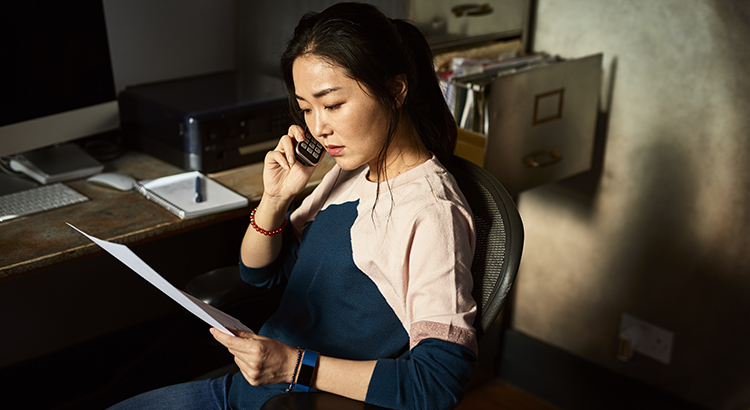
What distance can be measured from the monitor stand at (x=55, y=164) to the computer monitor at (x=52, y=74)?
0.25ft

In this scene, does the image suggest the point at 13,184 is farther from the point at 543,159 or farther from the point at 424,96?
the point at 543,159

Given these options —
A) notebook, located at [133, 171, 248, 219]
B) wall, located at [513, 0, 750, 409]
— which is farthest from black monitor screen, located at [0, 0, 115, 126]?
wall, located at [513, 0, 750, 409]

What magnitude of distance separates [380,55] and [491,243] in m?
0.35

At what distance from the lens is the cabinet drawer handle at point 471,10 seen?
1.94m

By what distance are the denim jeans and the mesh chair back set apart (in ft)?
1.66

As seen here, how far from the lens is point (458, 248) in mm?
979

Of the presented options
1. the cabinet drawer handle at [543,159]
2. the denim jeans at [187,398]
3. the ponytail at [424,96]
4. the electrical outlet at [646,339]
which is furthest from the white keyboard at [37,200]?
the electrical outlet at [646,339]

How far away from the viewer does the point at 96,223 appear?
1.41m

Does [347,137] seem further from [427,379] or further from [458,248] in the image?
[427,379]

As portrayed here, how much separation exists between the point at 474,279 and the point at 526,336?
4.44ft

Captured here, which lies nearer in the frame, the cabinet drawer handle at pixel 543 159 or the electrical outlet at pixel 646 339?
the cabinet drawer handle at pixel 543 159

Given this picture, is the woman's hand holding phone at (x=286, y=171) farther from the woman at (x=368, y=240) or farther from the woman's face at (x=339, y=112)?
the woman's face at (x=339, y=112)

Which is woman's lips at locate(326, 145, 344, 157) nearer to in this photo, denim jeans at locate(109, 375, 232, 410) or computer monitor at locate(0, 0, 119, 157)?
denim jeans at locate(109, 375, 232, 410)

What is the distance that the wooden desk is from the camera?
1.26 metres
